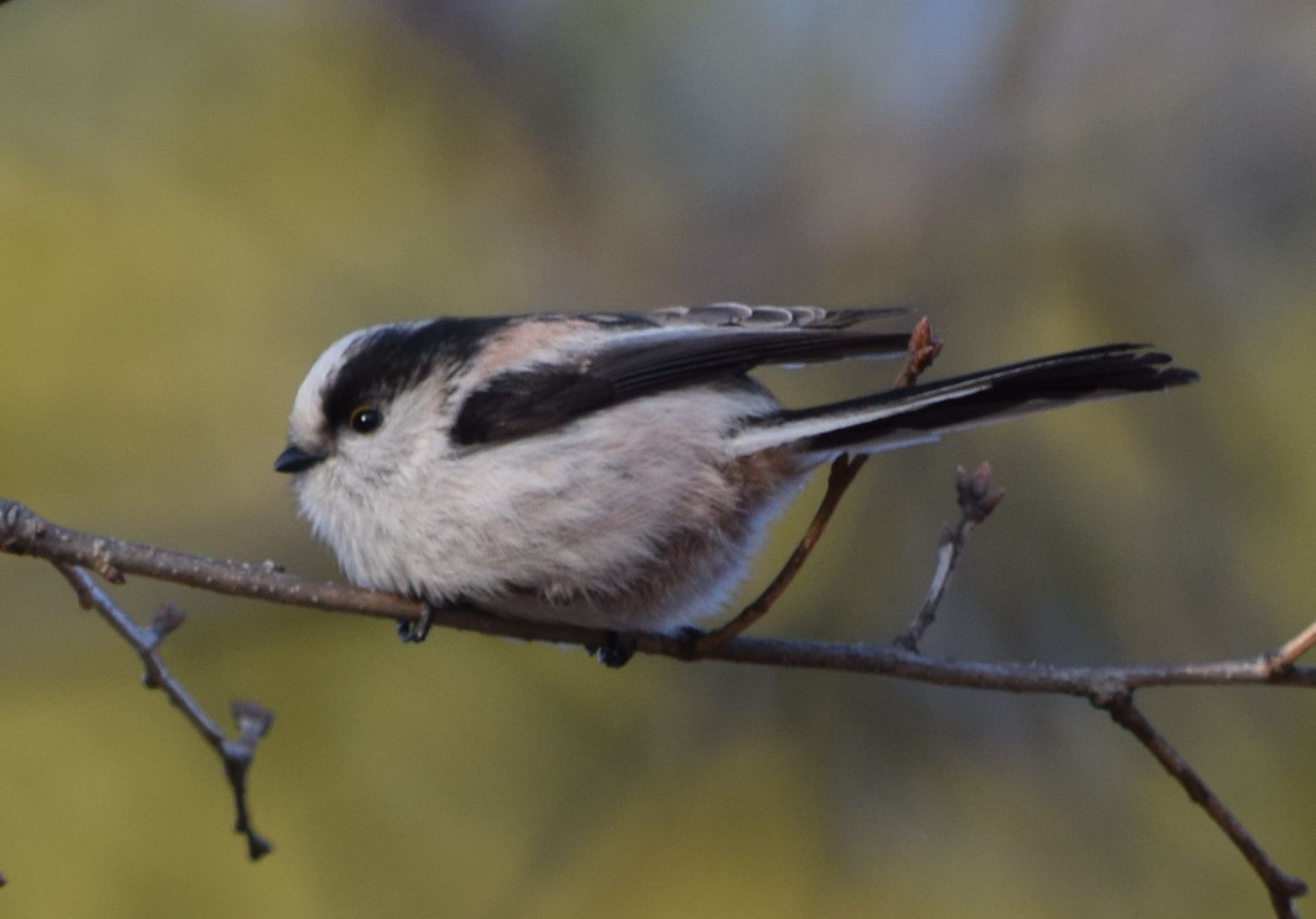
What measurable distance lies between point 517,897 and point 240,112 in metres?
3.47

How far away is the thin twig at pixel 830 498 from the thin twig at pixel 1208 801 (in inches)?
26.0

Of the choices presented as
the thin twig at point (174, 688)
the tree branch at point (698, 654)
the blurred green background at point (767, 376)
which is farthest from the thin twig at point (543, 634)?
the blurred green background at point (767, 376)

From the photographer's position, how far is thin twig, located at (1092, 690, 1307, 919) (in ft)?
8.11

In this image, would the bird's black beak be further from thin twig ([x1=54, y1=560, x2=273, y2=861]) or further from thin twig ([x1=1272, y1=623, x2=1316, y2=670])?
thin twig ([x1=1272, y1=623, x2=1316, y2=670])

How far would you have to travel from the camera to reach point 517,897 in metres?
4.41

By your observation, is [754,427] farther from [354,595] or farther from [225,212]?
[225,212]

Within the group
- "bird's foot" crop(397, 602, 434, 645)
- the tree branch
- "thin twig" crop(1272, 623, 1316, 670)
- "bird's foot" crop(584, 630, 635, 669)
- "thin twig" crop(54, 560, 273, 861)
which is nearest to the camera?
"thin twig" crop(1272, 623, 1316, 670)

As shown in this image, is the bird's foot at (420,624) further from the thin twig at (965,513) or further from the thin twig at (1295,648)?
the thin twig at (1295,648)

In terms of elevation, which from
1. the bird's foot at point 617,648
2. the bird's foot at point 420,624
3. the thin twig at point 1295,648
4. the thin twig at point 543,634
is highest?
the thin twig at point 1295,648

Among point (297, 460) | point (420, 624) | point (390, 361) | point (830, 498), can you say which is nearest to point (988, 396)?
point (830, 498)

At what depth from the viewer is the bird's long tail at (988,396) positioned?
2.44m

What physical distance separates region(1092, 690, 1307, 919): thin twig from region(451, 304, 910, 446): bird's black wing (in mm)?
881

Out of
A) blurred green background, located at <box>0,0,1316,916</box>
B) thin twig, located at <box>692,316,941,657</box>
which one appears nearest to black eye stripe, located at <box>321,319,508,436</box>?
A: thin twig, located at <box>692,316,941,657</box>

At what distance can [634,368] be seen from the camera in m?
3.07
